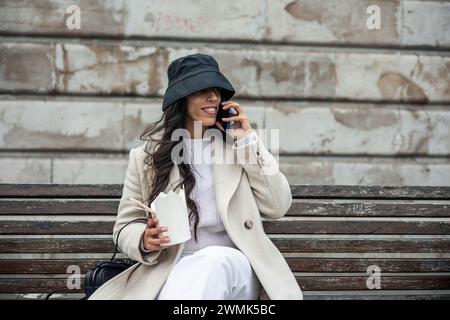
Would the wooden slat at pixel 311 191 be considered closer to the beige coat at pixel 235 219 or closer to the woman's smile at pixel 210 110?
the beige coat at pixel 235 219

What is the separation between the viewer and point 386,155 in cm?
584

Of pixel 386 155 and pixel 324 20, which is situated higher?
pixel 324 20

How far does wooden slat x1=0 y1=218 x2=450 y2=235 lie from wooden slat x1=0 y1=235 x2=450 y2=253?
0.18ft

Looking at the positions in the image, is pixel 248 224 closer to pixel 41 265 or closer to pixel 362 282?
pixel 362 282

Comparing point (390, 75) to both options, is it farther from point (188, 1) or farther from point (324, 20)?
point (188, 1)

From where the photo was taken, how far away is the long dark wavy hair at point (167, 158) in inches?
126

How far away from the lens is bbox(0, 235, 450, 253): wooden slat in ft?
12.3

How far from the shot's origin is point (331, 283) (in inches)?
149

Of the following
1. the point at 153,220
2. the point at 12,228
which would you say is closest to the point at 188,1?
the point at 12,228

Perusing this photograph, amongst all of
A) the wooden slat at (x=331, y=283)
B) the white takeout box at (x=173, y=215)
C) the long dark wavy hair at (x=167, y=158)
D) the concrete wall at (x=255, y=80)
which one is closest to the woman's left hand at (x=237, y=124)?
the long dark wavy hair at (x=167, y=158)

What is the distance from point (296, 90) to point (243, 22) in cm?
80

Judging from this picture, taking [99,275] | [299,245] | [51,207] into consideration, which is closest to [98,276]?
[99,275]
